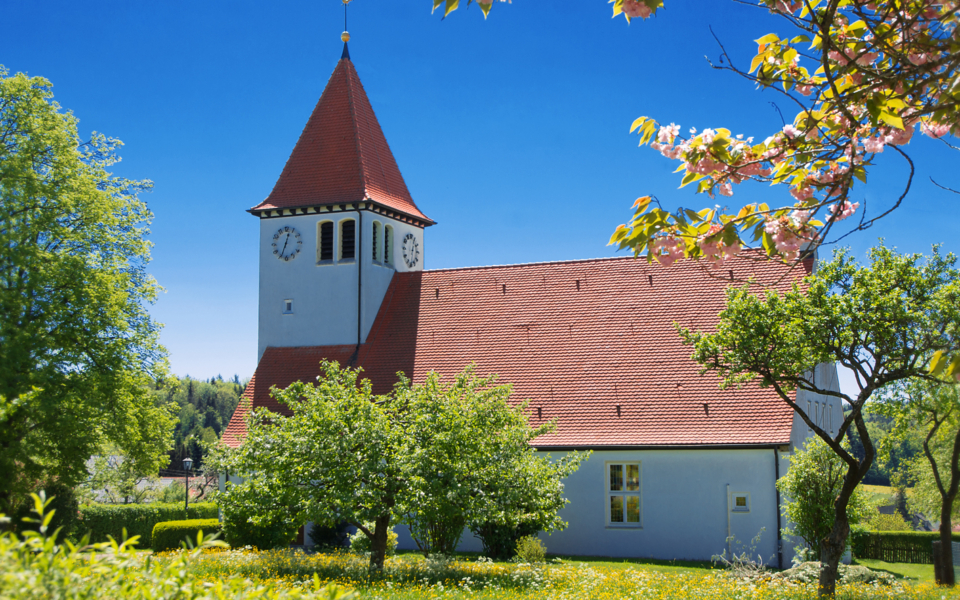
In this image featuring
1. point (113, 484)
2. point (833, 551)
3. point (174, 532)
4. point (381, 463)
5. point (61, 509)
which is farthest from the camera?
point (113, 484)

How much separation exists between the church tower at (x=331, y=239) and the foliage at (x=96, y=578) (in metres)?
21.8

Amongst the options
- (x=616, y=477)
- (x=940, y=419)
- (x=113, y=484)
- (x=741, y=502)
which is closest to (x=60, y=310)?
(x=616, y=477)

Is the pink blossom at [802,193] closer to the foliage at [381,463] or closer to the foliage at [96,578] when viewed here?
the foliage at [96,578]

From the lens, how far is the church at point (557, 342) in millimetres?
20281

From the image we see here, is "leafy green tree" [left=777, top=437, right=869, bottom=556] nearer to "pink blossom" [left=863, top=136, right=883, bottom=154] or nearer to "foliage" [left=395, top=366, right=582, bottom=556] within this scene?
"foliage" [left=395, top=366, right=582, bottom=556]

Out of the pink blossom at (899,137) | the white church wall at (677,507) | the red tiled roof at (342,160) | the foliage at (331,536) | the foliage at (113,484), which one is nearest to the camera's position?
the pink blossom at (899,137)

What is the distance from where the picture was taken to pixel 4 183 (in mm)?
22422

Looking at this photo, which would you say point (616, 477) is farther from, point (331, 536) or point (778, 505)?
point (331, 536)

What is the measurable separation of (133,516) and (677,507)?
75.5 feet

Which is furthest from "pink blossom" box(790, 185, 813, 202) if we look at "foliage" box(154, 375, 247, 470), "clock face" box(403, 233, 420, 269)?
"foliage" box(154, 375, 247, 470)

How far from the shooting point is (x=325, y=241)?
27.6m

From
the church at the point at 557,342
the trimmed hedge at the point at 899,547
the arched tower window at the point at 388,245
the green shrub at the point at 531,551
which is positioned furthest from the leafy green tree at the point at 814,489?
the arched tower window at the point at 388,245

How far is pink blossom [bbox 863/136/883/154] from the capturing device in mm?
5980

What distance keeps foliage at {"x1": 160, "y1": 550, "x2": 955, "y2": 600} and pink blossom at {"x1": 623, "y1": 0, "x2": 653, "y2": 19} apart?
873 cm
